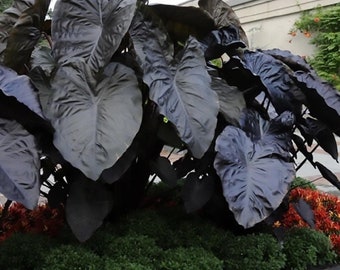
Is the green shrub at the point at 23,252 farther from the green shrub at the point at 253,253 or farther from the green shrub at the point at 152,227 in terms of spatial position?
the green shrub at the point at 253,253

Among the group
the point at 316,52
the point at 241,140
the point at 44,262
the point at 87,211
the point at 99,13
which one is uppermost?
the point at 99,13

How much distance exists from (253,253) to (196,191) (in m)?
0.37

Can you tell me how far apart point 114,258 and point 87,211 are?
0.22 m

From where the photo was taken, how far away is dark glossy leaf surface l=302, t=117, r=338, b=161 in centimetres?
259

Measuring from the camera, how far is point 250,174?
204 centimetres

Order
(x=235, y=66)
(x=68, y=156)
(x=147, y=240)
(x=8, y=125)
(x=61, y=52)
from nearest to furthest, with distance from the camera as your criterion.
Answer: (x=68, y=156) < (x=8, y=125) < (x=147, y=240) < (x=61, y=52) < (x=235, y=66)

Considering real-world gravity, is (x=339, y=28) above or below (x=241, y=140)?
below

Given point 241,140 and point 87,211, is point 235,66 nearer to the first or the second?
point 241,140

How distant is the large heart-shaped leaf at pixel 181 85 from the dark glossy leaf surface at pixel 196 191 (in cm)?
34

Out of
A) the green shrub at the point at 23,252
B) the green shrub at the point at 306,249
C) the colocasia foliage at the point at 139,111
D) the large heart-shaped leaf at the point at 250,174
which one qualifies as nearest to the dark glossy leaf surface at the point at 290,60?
the colocasia foliage at the point at 139,111

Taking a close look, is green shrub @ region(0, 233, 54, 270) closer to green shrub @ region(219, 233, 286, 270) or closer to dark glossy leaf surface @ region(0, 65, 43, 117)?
dark glossy leaf surface @ region(0, 65, 43, 117)

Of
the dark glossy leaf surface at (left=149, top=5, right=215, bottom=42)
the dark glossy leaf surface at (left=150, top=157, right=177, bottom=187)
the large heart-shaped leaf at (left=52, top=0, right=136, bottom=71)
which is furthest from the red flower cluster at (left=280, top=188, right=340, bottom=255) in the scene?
the large heart-shaped leaf at (left=52, top=0, right=136, bottom=71)

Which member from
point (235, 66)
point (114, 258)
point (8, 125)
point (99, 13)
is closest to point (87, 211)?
point (114, 258)

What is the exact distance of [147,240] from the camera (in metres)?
2.08
